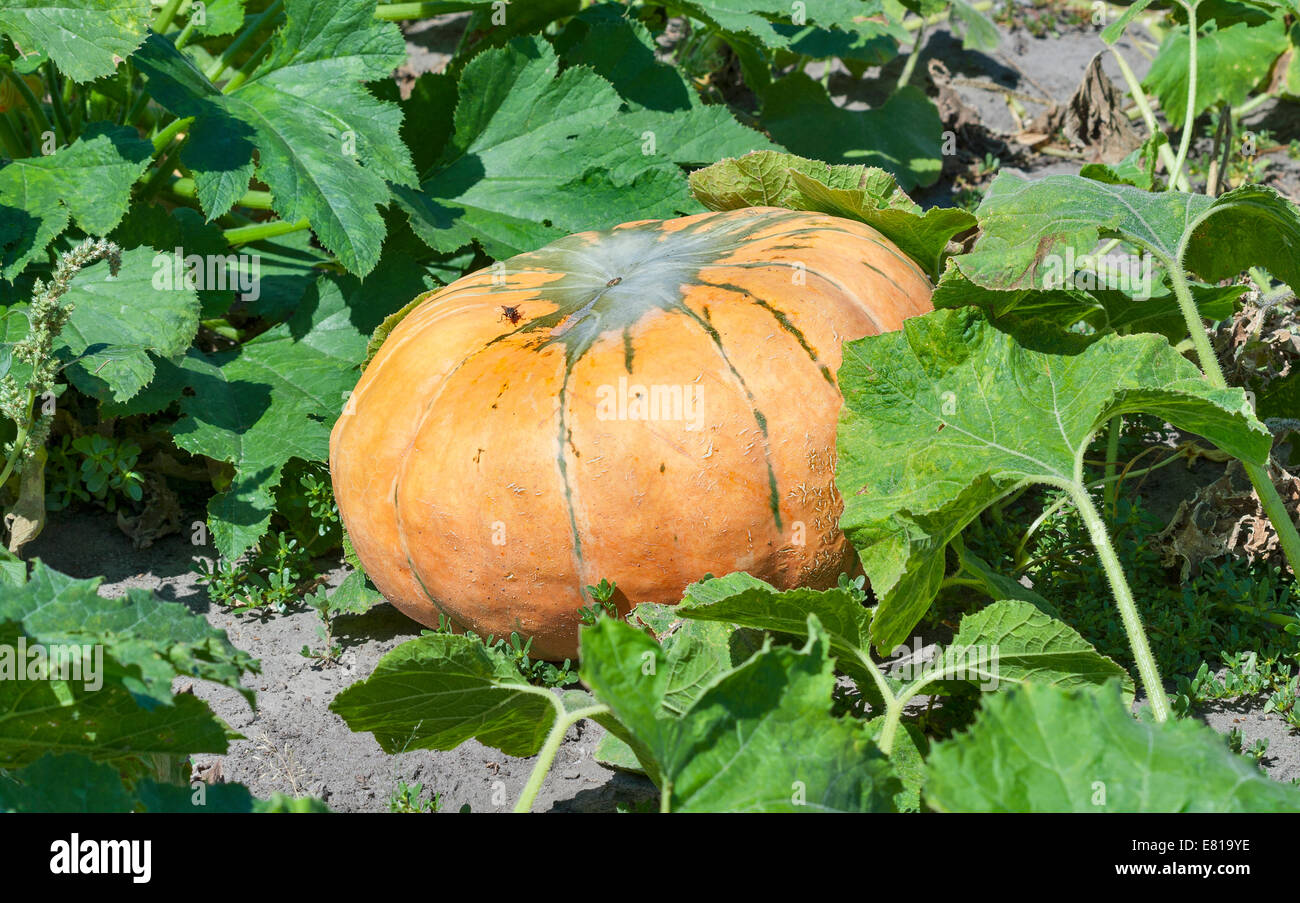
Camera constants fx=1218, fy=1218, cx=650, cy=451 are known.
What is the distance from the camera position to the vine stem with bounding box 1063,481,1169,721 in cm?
208

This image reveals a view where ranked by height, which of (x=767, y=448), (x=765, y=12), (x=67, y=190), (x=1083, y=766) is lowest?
(x=1083, y=766)

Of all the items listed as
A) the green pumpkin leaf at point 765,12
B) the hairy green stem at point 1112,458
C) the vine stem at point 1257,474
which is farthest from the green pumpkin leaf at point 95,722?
the green pumpkin leaf at point 765,12

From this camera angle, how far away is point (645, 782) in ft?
7.98

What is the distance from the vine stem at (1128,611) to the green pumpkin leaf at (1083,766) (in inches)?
20.0

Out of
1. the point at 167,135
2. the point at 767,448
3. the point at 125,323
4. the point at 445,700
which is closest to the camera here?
the point at 445,700

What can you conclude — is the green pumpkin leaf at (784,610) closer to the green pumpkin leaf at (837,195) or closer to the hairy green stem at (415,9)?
the green pumpkin leaf at (837,195)

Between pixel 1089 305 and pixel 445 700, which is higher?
pixel 1089 305

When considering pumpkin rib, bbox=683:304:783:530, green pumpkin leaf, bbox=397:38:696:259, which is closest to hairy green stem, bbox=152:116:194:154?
green pumpkin leaf, bbox=397:38:696:259

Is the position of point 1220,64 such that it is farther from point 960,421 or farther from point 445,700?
point 445,700

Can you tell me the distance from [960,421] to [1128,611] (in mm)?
481

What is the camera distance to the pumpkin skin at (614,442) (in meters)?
2.50

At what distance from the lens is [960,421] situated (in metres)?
2.40

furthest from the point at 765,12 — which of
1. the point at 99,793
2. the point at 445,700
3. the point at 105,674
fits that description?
the point at 99,793
